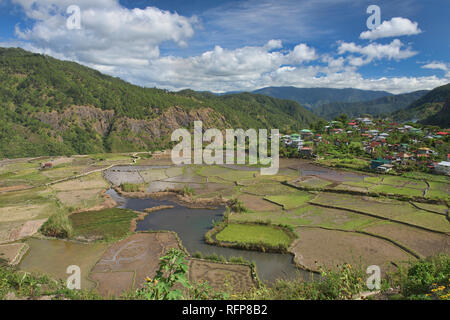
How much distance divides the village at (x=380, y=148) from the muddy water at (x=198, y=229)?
35408 mm

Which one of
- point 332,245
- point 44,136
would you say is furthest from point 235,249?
point 44,136

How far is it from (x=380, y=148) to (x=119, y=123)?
81.3 m

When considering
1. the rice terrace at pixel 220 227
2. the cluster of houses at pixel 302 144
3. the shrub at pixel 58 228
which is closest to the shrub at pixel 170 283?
the rice terrace at pixel 220 227

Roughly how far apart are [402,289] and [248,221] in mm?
18671

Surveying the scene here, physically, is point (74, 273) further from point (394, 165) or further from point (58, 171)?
point (394, 165)

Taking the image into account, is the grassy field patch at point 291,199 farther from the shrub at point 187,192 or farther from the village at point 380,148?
the village at point 380,148

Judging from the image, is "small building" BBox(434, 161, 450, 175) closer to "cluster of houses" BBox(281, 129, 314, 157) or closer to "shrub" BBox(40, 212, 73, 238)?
"cluster of houses" BBox(281, 129, 314, 157)

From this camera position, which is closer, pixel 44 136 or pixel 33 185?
pixel 33 185

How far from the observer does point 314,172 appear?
5347 cm

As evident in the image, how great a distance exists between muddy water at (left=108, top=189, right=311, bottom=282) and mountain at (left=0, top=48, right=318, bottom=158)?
2123 inches

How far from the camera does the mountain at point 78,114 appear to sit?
270 ft
